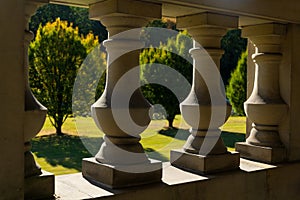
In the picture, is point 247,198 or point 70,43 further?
point 70,43

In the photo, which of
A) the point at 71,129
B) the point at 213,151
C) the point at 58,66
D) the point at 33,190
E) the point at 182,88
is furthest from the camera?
the point at 182,88

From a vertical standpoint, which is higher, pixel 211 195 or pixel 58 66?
pixel 58 66

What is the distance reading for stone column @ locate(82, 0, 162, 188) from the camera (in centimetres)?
285

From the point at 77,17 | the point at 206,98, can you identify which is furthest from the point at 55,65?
the point at 77,17

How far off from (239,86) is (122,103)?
15.1 meters

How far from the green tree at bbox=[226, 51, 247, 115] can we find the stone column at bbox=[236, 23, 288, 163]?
1324cm

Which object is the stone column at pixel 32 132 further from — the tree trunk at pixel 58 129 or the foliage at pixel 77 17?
the foliage at pixel 77 17

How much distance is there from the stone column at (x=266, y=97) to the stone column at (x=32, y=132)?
7.61 ft

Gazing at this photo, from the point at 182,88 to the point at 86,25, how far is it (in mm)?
9780

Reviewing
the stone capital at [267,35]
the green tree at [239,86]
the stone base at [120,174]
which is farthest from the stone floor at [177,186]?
the green tree at [239,86]

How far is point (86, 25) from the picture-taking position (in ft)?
76.3

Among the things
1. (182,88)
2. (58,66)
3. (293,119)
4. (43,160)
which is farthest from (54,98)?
(293,119)

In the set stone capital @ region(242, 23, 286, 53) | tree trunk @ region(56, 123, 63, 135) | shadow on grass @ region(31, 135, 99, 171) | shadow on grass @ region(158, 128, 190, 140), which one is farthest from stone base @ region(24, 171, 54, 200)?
tree trunk @ region(56, 123, 63, 135)

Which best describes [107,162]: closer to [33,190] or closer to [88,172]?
[88,172]
